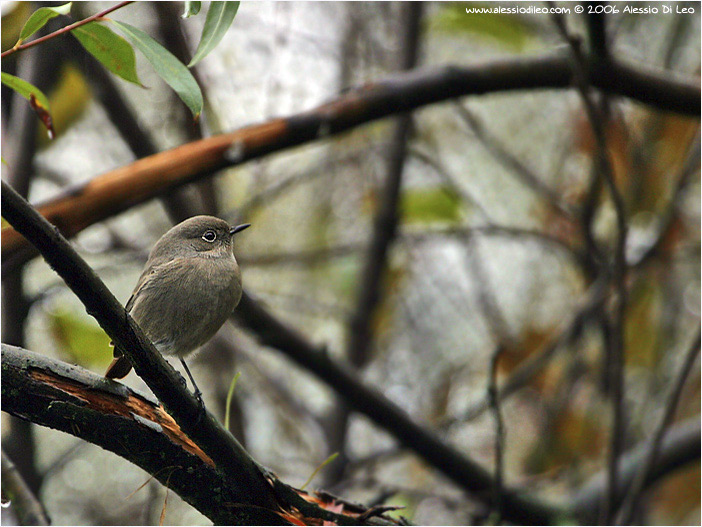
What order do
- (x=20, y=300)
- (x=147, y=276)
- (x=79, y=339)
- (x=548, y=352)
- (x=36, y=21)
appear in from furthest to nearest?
(x=548, y=352)
(x=79, y=339)
(x=20, y=300)
(x=147, y=276)
(x=36, y=21)

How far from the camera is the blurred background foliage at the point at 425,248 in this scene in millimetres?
4402

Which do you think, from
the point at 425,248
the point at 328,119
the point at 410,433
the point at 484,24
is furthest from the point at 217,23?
the point at 425,248

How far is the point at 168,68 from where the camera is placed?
1.69 m

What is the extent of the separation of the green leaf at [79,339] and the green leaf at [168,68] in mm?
2229

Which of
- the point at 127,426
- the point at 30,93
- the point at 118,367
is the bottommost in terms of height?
the point at 118,367

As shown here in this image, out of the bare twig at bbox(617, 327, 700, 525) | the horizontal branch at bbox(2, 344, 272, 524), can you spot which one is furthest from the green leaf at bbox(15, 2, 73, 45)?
the bare twig at bbox(617, 327, 700, 525)

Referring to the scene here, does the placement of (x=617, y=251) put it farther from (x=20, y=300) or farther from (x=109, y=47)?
(x=20, y=300)

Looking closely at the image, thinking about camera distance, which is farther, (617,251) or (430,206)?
(430,206)

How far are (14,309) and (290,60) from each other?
8.38ft

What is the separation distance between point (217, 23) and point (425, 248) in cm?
437

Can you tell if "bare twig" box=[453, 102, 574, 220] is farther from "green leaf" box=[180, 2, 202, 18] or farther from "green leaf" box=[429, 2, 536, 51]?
"green leaf" box=[180, 2, 202, 18]

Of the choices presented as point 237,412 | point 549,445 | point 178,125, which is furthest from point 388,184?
point 549,445

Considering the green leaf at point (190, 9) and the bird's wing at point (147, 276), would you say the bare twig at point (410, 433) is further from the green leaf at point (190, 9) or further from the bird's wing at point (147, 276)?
the green leaf at point (190, 9)

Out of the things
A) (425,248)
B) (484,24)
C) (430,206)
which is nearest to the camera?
(484,24)
